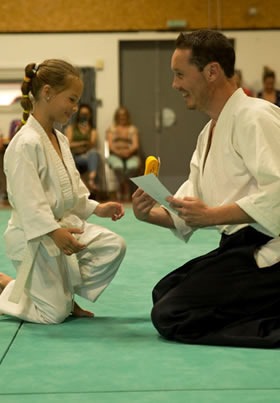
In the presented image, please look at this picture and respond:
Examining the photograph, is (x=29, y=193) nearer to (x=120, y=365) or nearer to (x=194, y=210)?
(x=194, y=210)

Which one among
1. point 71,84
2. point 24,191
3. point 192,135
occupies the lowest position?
Result: point 192,135

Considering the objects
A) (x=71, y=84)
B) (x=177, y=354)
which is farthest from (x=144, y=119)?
(x=177, y=354)

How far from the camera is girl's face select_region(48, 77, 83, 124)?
11.1ft

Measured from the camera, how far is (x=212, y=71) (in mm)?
3031

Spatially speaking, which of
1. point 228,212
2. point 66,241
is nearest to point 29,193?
point 66,241

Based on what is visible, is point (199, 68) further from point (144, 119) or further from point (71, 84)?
point (144, 119)

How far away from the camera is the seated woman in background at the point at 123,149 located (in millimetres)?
10227

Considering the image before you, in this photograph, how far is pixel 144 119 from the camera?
11047 millimetres

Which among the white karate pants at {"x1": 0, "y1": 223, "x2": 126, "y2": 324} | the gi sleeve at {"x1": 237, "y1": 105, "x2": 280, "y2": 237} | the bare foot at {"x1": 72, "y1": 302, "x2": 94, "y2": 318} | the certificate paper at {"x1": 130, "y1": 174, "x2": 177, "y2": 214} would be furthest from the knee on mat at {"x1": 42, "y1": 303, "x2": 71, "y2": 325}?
the gi sleeve at {"x1": 237, "y1": 105, "x2": 280, "y2": 237}

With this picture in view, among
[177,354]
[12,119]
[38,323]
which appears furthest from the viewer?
[12,119]

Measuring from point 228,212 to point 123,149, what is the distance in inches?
298

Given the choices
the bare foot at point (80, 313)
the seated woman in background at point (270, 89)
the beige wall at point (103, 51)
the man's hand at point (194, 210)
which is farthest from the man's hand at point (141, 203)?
the beige wall at point (103, 51)

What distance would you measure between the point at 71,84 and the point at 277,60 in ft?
26.6

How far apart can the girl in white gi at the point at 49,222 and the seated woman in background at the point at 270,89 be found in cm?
696
